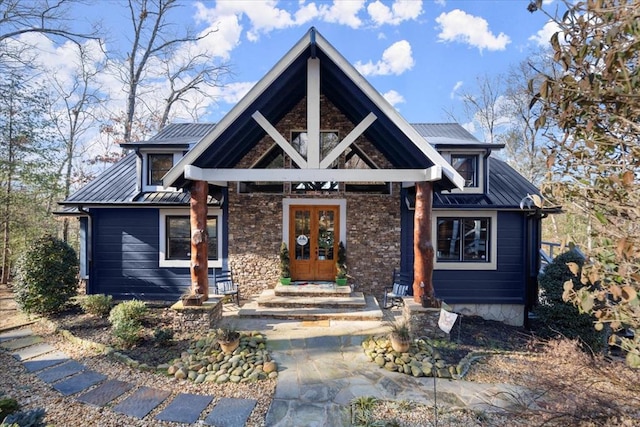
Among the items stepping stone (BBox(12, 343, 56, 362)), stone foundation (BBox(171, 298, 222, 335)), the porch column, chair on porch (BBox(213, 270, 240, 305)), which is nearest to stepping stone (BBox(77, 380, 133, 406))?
stone foundation (BBox(171, 298, 222, 335))

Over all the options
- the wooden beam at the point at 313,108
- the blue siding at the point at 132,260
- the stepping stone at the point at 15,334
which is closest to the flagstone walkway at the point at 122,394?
the stepping stone at the point at 15,334

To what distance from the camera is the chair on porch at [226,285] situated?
769 cm

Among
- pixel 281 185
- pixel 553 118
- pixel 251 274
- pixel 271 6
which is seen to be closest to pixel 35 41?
pixel 271 6

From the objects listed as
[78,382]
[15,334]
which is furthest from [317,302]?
[15,334]

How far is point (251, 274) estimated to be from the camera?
8.43 meters

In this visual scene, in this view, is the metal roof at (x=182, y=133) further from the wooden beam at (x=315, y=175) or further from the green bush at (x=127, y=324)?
the green bush at (x=127, y=324)

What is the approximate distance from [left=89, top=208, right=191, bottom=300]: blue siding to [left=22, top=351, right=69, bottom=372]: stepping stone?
9.95 feet

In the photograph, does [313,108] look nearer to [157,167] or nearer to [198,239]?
[198,239]

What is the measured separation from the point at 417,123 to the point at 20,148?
14.4m

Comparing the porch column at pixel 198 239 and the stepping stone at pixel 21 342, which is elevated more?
the porch column at pixel 198 239

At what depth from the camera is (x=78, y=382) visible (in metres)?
4.57

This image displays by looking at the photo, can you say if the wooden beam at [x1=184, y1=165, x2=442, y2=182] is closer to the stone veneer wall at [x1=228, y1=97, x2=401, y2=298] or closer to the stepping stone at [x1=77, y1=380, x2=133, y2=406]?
the stone veneer wall at [x1=228, y1=97, x2=401, y2=298]

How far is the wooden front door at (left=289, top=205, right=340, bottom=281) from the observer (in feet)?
27.9

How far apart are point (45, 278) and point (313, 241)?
6352 mm
